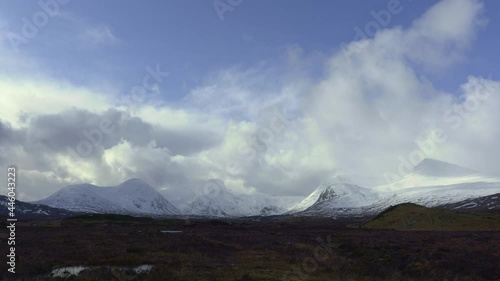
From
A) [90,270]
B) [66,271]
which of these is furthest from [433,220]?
[66,271]

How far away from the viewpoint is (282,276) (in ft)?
75.6

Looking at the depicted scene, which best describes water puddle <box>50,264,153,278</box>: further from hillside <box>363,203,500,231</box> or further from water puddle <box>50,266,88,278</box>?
hillside <box>363,203,500,231</box>

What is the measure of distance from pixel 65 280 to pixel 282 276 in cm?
1146

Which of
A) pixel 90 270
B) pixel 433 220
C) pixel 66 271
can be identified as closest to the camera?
pixel 90 270

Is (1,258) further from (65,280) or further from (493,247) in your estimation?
(493,247)

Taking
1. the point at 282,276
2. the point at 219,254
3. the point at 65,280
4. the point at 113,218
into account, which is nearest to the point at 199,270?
the point at 282,276

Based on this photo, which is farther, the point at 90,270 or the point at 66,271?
the point at 66,271

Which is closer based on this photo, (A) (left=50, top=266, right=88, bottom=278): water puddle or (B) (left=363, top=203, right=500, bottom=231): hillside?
(A) (left=50, top=266, right=88, bottom=278): water puddle

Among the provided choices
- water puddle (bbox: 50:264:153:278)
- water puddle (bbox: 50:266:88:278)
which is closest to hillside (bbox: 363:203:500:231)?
water puddle (bbox: 50:264:153:278)

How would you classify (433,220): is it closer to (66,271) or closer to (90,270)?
(90,270)

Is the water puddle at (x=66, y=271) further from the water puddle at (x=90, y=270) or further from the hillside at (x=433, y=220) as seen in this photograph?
the hillside at (x=433, y=220)

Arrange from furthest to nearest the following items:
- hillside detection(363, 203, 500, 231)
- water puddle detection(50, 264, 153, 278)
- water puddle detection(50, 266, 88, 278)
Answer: hillside detection(363, 203, 500, 231) → water puddle detection(50, 266, 88, 278) → water puddle detection(50, 264, 153, 278)

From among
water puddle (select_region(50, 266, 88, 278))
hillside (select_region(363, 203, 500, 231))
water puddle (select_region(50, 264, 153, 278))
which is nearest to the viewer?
water puddle (select_region(50, 264, 153, 278))

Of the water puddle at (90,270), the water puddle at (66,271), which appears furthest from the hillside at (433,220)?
the water puddle at (66,271)
